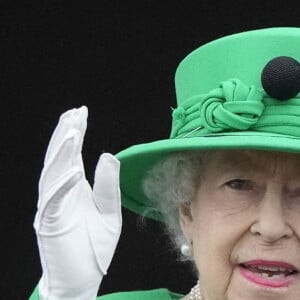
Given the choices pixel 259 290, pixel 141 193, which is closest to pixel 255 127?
pixel 259 290

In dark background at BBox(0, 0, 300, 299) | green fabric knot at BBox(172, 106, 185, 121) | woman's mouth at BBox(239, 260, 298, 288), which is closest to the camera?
woman's mouth at BBox(239, 260, 298, 288)

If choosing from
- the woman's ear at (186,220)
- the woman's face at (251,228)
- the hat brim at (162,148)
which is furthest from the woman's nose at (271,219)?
the woman's ear at (186,220)

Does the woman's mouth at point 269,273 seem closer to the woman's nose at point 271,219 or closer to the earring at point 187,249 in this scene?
the woman's nose at point 271,219

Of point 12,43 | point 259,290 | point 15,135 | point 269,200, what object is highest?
point 12,43

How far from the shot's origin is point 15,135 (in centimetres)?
350

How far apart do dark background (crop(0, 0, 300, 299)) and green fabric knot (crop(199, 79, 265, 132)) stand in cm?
106

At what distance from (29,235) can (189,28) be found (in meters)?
0.76

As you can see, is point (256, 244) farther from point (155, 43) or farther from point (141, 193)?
point (155, 43)

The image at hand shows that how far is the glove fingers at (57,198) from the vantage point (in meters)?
2.29

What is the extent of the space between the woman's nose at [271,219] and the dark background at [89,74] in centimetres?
114

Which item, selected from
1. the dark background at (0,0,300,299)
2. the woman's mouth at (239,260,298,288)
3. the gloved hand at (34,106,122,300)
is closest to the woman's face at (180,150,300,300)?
the woman's mouth at (239,260,298,288)

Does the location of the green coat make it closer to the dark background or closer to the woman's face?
the woman's face

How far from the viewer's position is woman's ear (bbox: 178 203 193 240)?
2.62m

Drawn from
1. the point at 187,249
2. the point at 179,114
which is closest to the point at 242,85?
the point at 179,114
